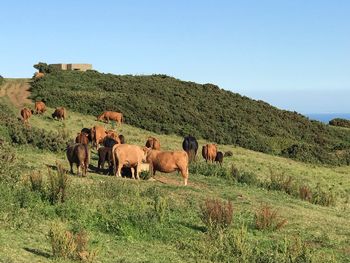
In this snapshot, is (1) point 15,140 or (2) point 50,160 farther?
(1) point 15,140

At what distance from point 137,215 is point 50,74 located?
56.5 meters

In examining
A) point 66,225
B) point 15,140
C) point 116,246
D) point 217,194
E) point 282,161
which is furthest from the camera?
A: point 282,161

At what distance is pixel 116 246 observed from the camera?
11.1m

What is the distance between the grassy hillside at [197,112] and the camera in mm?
46312

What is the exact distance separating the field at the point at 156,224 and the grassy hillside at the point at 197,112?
26957 mm

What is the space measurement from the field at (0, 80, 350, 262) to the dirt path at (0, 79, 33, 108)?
29.0 metres

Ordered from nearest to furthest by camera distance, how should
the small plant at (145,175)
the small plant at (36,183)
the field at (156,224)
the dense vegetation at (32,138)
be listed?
1. the field at (156,224)
2. the small plant at (36,183)
3. the small plant at (145,175)
4. the dense vegetation at (32,138)

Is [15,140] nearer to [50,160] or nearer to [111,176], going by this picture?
[50,160]

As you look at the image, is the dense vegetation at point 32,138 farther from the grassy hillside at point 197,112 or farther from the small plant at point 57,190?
the grassy hillside at point 197,112

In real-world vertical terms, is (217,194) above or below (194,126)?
below

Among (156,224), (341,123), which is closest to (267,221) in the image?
(156,224)

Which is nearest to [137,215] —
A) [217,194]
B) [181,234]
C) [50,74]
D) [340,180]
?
[181,234]

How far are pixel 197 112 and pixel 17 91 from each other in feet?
63.2

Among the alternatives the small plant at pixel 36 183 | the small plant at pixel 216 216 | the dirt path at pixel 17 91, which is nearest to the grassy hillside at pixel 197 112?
the dirt path at pixel 17 91
